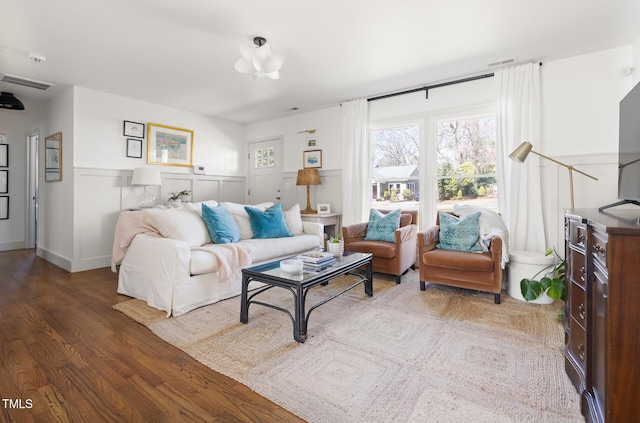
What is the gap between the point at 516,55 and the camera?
3258mm

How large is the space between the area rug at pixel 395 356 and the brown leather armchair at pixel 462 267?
172 millimetres

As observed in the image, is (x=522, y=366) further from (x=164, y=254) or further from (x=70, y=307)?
(x=70, y=307)

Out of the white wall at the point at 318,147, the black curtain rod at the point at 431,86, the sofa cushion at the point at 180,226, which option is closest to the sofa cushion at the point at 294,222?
the white wall at the point at 318,147

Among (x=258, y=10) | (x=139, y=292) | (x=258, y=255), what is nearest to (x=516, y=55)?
(x=258, y=10)

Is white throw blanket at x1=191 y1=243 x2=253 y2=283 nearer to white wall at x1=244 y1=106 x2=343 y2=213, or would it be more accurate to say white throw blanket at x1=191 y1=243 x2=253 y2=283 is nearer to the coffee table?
the coffee table

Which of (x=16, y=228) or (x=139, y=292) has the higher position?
(x=16, y=228)

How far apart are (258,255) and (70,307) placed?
173 centimetres

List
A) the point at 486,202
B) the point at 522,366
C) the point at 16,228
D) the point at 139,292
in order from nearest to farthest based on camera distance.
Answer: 1. the point at 522,366
2. the point at 139,292
3. the point at 486,202
4. the point at 16,228

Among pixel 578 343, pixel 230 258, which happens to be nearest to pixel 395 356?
pixel 578 343

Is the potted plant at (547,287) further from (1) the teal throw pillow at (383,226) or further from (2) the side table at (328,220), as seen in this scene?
(2) the side table at (328,220)

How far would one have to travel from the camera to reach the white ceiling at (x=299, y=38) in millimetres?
2428

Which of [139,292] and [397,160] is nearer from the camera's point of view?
[139,292]

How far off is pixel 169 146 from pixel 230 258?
3124 mm

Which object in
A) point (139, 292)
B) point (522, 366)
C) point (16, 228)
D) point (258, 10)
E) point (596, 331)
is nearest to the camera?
point (596, 331)
